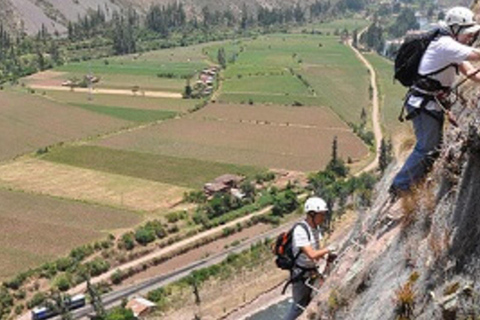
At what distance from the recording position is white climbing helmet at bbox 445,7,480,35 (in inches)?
368

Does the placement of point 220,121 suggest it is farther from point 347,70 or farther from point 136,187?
point 347,70

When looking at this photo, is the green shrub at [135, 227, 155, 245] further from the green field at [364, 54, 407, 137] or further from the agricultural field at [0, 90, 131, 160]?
the green field at [364, 54, 407, 137]

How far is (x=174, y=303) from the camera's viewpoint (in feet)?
158

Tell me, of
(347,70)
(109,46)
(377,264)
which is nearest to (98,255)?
(377,264)

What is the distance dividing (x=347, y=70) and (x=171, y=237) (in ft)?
328

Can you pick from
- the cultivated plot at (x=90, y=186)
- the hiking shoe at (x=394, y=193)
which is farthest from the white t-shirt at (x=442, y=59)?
the cultivated plot at (x=90, y=186)

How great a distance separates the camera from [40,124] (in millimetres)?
101000

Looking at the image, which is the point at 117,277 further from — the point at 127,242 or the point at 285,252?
the point at 285,252

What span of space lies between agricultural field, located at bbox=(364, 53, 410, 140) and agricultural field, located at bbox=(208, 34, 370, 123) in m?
3.20

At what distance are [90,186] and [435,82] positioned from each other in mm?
65950

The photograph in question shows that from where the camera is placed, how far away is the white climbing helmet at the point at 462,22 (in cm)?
934

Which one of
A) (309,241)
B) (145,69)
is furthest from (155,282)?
(145,69)

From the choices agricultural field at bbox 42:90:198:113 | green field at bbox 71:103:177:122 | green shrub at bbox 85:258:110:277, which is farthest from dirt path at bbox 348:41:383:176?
green shrub at bbox 85:258:110:277

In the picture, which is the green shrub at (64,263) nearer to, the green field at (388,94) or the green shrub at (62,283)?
the green shrub at (62,283)
